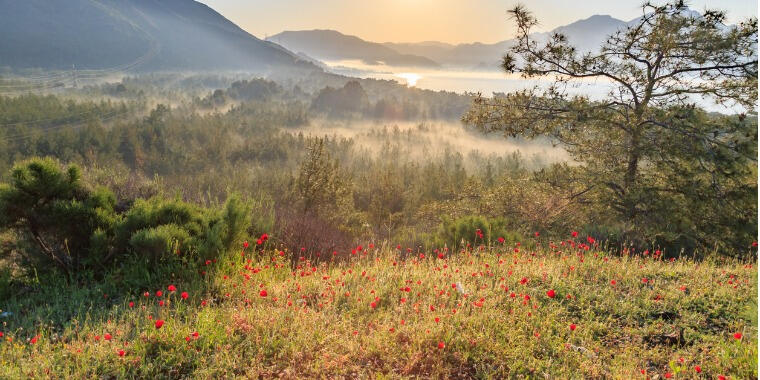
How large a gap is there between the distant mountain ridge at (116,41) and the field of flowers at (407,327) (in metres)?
124

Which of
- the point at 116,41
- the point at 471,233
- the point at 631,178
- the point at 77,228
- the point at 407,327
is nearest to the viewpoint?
the point at 407,327

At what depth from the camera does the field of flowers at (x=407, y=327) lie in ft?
11.8

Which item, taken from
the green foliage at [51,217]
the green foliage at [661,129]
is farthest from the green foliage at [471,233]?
the green foliage at [51,217]

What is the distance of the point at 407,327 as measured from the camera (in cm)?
414

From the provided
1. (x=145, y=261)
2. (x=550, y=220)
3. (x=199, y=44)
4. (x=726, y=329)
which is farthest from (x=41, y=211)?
(x=199, y=44)

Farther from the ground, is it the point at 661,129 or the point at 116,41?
the point at 116,41

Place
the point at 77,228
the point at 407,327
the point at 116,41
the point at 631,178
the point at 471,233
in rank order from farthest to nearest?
the point at 116,41 → the point at 631,178 → the point at 471,233 → the point at 77,228 → the point at 407,327

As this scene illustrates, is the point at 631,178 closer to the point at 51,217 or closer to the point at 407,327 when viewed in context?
the point at 407,327

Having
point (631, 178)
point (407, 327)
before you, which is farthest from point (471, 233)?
point (407, 327)

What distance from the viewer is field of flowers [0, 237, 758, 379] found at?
11.8 ft

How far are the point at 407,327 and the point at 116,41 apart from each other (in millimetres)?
156532

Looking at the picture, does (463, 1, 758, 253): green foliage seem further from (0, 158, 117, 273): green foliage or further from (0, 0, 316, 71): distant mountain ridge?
(0, 0, 316, 71): distant mountain ridge

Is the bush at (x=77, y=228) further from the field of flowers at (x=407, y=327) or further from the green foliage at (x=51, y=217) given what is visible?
the field of flowers at (x=407, y=327)

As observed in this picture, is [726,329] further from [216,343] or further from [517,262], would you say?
[216,343]
